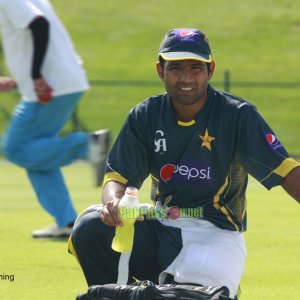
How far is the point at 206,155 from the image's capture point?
6137 mm

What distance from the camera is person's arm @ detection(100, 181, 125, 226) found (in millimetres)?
5715

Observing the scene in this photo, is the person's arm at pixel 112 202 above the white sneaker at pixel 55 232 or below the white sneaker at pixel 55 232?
above

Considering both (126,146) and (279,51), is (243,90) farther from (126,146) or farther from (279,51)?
(126,146)

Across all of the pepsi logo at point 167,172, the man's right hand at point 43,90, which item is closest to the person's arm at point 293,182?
the pepsi logo at point 167,172

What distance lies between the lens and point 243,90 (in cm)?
2866

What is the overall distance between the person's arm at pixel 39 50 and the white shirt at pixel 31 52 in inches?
2.5

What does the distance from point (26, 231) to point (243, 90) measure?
19.0m

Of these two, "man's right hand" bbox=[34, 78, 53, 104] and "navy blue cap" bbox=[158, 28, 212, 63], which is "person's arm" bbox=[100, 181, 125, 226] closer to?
"navy blue cap" bbox=[158, 28, 212, 63]

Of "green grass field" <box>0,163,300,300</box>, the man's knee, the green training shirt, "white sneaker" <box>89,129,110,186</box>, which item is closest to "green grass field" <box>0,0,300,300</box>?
"green grass field" <box>0,163,300,300</box>

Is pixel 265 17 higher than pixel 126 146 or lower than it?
lower

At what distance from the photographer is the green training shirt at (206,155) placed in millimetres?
6023

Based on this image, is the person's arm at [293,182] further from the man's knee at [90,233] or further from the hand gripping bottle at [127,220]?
the man's knee at [90,233]

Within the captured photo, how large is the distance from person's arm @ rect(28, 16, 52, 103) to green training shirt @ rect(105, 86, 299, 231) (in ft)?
11.3

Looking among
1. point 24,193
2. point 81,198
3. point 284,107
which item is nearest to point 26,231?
point 81,198
